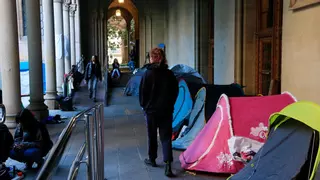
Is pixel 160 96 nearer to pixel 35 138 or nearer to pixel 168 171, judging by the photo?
pixel 168 171

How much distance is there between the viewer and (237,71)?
32.1 feet

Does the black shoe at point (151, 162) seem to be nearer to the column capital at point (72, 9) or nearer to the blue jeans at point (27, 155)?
the blue jeans at point (27, 155)

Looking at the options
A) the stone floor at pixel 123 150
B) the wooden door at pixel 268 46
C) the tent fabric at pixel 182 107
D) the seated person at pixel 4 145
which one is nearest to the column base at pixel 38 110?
the stone floor at pixel 123 150

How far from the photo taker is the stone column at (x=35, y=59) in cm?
998

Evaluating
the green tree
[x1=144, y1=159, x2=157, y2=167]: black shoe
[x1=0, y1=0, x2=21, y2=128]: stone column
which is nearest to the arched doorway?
the green tree

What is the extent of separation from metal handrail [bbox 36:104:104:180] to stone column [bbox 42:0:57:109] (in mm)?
7466

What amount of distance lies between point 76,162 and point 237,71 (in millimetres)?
7056

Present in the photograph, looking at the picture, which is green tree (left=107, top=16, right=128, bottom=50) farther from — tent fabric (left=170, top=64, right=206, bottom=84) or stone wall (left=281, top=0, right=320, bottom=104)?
stone wall (left=281, top=0, right=320, bottom=104)

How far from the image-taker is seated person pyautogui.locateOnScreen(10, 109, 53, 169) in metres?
5.68

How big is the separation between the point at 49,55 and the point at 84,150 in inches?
336

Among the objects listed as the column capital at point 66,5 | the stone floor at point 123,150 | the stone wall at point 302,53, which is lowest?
the stone floor at point 123,150

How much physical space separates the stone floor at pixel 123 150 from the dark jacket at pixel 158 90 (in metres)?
0.88

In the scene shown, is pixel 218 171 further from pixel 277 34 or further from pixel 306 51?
pixel 277 34

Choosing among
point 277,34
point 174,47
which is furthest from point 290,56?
point 174,47
